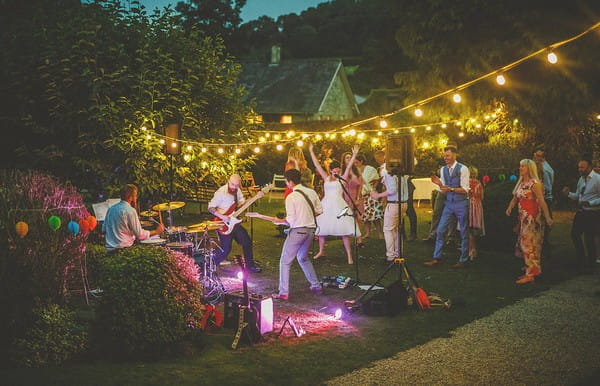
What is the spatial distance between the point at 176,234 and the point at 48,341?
11.5ft

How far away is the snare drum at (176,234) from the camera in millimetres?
9156

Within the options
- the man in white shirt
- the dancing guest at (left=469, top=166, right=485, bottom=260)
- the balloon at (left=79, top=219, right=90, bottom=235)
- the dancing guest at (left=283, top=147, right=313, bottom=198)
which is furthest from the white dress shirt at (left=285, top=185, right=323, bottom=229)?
the dancing guest at (left=469, top=166, right=485, bottom=260)

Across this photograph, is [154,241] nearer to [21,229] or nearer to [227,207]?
[227,207]

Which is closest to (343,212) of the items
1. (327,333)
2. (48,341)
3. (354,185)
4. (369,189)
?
(354,185)

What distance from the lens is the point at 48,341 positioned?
6180 mm

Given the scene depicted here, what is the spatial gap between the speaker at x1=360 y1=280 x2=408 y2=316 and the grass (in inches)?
4.5

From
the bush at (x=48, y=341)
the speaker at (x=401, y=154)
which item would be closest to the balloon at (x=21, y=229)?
the bush at (x=48, y=341)

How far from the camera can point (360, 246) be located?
1348 centimetres

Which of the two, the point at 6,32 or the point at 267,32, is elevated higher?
the point at 267,32

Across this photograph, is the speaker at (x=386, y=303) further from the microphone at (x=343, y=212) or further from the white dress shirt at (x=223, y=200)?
the white dress shirt at (x=223, y=200)

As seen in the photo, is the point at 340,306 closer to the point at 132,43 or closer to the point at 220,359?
the point at 220,359

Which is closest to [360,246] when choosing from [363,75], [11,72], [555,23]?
[11,72]

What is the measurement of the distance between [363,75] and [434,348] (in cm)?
5371

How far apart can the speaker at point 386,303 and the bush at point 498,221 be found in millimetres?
5323
